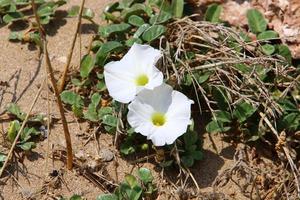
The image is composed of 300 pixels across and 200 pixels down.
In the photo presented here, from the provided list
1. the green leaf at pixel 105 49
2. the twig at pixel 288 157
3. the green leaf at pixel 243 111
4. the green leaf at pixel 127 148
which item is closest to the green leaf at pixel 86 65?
the green leaf at pixel 105 49

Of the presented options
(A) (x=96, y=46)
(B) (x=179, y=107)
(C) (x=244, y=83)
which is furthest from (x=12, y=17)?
A: (C) (x=244, y=83)

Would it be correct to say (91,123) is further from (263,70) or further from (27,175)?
(263,70)

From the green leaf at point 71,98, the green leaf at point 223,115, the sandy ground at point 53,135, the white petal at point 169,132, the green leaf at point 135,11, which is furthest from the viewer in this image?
the green leaf at point 135,11

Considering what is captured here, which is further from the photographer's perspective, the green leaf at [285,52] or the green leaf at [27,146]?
the green leaf at [285,52]

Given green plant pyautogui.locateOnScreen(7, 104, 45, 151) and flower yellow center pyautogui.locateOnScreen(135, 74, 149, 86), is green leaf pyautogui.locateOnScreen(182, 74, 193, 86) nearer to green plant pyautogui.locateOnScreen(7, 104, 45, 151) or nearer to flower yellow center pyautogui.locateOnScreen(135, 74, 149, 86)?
flower yellow center pyautogui.locateOnScreen(135, 74, 149, 86)

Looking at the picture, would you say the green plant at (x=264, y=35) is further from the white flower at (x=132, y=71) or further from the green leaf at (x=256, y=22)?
the white flower at (x=132, y=71)

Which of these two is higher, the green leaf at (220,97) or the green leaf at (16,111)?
the green leaf at (220,97)

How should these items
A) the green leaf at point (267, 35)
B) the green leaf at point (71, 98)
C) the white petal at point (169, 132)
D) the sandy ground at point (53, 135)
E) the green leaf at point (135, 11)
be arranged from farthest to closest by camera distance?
the green leaf at point (135, 11)
the green leaf at point (267, 35)
the green leaf at point (71, 98)
the sandy ground at point (53, 135)
the white petal at point (169, 132)

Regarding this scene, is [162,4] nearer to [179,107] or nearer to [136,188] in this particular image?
[179,107]
